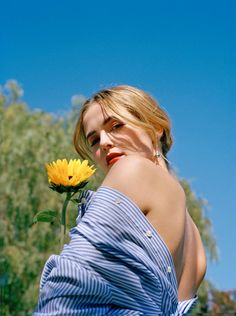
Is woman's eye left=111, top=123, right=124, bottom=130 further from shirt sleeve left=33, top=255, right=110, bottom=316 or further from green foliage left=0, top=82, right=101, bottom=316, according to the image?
green foliage left=0, top=82, right=101, bottom=316

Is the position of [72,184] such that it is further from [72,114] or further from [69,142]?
[72,114]

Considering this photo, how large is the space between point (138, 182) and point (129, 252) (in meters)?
0.12

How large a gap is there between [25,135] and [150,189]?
9135 mm

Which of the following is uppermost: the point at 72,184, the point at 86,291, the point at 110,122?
the point at 110,122

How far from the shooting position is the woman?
977 mm

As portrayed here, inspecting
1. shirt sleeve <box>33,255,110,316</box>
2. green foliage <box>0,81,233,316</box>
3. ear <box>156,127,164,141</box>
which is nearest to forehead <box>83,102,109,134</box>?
ear <box>156,127,164,141</box>

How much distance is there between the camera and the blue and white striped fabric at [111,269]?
38.3 inches

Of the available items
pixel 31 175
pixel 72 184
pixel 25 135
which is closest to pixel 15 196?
pixel 31 175

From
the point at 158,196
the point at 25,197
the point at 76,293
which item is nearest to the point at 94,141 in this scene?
the point at 158,196

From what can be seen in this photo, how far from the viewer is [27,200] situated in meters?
9.59

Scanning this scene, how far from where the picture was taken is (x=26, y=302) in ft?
29.8

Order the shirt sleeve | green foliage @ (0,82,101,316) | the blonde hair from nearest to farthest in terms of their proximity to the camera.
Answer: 1. the shirt sleeve
2. the blonde hair
3. green foliage @ (0,82,101,316)

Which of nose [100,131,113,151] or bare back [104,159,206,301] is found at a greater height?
nose [100,131,113,151]

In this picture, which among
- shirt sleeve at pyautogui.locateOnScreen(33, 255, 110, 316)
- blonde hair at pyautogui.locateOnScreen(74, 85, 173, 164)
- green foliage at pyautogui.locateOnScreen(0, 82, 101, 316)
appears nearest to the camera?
shirt sleeve at pyautogui.locateOnScreen(33, 255, 110, 316)
